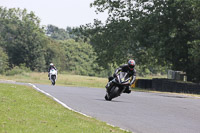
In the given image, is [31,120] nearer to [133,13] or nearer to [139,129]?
[139,129]

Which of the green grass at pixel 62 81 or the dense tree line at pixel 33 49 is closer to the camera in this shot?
the green grass at pixel 62 81

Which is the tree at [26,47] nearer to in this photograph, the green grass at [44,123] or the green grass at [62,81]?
the green grass at [62,81]

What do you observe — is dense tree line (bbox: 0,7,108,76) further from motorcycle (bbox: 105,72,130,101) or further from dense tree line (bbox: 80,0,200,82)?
motorcycle (bbox: 105,72,130,101)

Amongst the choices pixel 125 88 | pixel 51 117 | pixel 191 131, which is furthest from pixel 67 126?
pixel 125 88

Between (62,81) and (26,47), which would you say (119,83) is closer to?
(62,81)

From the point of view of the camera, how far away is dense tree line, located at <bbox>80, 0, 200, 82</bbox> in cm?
3978

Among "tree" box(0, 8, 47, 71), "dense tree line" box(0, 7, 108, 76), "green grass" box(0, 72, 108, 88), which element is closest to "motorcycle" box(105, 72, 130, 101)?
"green grass" box(0, 72, 108, 88)

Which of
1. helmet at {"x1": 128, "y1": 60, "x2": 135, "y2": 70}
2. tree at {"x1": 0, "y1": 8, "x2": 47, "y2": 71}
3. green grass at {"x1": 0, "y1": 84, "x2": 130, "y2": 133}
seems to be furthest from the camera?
tree at {"x1": 0, "y1": 8, "x2": 47, "y2": 71}

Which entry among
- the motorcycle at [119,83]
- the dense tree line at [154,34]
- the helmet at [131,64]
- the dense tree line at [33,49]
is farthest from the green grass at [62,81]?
the helmet at [131,64]

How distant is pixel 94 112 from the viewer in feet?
44.0

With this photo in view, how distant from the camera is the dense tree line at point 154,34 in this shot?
131 ft

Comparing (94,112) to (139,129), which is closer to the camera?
(139,129)

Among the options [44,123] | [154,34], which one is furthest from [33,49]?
[44,123]

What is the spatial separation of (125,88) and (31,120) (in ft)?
27.2
